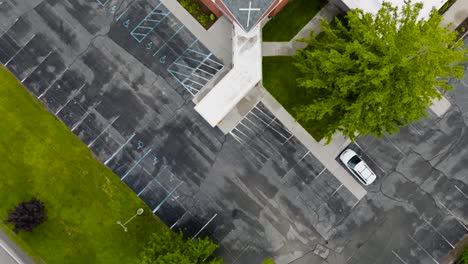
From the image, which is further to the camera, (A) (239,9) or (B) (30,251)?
(B) (30,251)

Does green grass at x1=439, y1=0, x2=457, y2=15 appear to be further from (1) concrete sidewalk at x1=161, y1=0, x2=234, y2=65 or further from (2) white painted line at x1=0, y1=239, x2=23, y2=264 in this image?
(2) white painted line at x1=0, y1=239, x2=23, y2=264

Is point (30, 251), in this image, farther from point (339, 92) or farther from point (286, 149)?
point (339, 92)

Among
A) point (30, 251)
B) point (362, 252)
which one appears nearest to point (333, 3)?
point (362, 252)

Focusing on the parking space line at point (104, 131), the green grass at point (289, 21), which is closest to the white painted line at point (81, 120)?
the parking space line at point (104, 131)

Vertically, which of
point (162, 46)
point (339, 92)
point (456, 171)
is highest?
point (162, 46)

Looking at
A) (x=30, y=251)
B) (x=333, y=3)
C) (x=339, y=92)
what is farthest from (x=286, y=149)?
(x=30, y=251)

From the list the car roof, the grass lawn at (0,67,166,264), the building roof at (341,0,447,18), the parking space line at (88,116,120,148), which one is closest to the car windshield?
the car roof

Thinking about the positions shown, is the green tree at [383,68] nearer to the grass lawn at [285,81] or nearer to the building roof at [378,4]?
the building roof at [378,4]

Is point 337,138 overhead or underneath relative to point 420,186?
overhead
